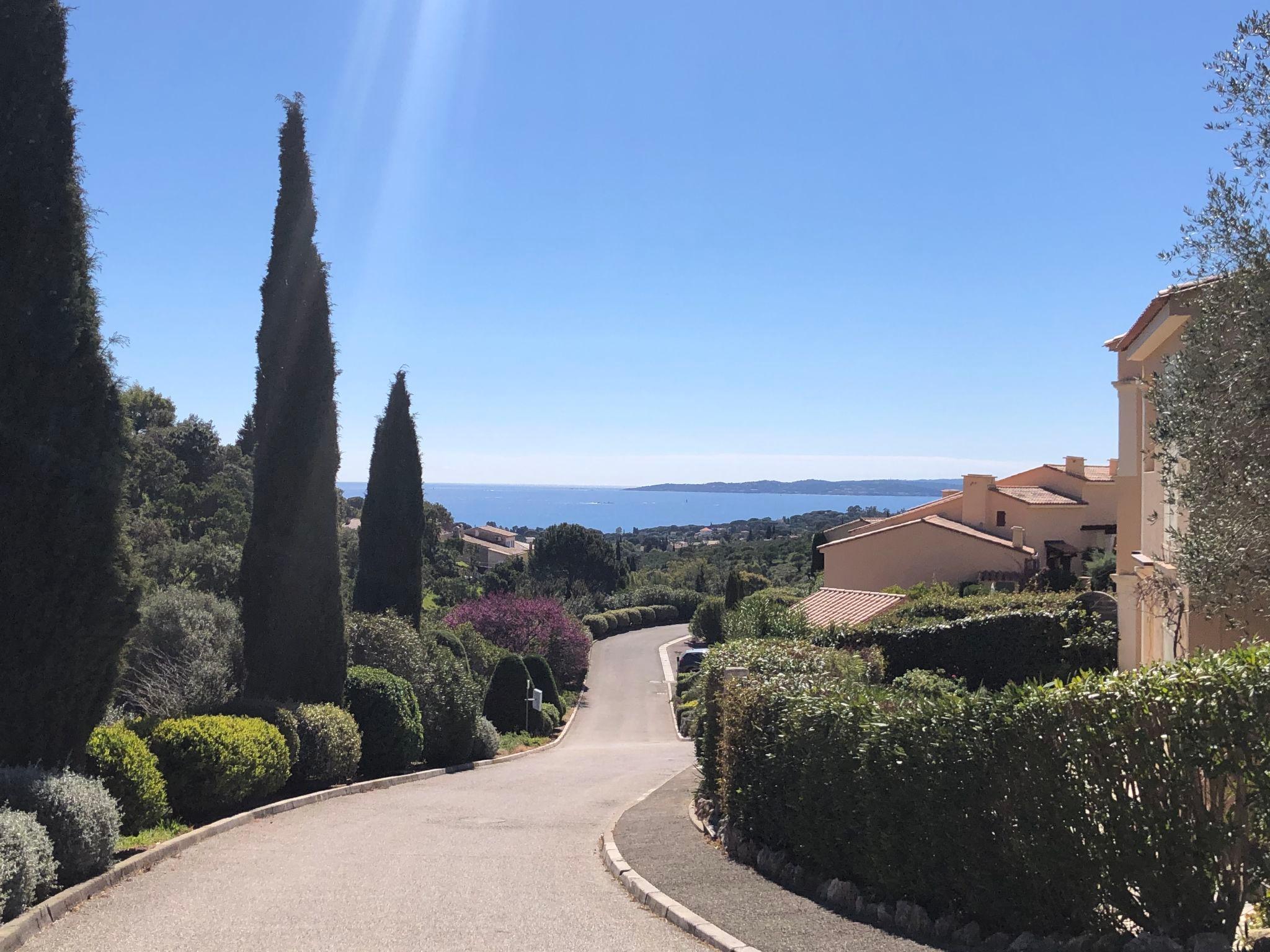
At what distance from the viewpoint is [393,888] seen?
870 cm

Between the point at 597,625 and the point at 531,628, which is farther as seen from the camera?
the point at 597,625

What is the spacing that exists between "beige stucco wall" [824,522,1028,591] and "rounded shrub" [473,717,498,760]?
19.5 meters

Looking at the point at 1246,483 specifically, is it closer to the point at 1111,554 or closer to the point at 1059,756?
the point at 1059,756

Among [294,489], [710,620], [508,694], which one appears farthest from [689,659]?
[294,489]

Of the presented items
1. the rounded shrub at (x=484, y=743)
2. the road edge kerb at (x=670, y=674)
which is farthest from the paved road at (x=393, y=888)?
the road edge kerb at (x=670, y=674)

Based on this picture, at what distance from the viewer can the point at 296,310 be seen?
17906 mm

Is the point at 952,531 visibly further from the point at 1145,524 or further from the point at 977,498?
the point at 1145,524

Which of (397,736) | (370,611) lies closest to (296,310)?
(397,736)

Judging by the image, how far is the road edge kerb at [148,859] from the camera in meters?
7.01

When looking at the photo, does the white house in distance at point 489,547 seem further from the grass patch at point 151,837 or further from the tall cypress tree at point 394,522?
the grass patch at point 151,837

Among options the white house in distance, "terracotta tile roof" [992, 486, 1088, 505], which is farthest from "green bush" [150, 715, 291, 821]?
the white house in distance

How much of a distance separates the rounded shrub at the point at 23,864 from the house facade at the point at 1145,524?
11.0 meters

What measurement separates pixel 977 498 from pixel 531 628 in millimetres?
19601

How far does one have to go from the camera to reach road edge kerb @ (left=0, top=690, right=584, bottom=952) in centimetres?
701
